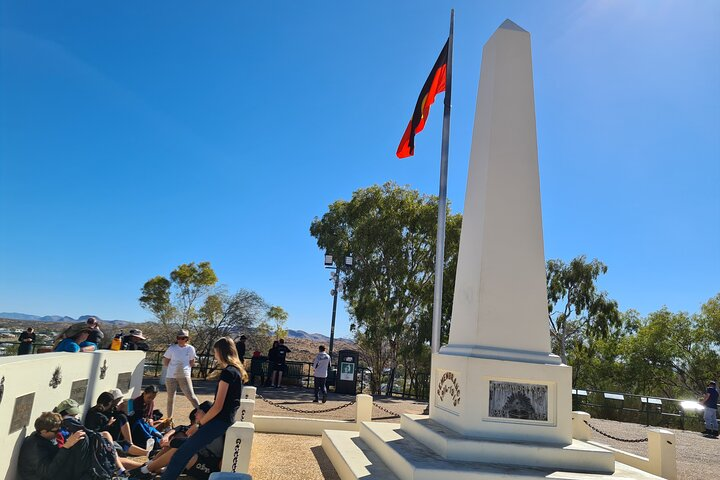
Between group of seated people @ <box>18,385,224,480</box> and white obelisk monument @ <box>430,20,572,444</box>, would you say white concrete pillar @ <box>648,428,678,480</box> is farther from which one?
group of seated people @ <box>18,385,224,480</box>

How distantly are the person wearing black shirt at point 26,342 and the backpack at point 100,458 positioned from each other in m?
10.2

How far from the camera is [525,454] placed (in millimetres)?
5398

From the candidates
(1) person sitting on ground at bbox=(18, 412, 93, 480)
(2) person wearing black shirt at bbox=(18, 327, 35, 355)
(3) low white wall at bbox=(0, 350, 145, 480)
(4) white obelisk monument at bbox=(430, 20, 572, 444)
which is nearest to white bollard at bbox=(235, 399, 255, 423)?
(3) low white wall at bbox=(0, 350, 145, 480)

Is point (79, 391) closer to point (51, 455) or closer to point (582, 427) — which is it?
point (51, 455)

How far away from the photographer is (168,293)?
80.9ft

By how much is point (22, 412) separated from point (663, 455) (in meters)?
8.76

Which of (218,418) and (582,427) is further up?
(218,418)

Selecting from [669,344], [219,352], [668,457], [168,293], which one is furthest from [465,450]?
[669,344]

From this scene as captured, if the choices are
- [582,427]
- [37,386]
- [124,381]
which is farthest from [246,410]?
[582,427]

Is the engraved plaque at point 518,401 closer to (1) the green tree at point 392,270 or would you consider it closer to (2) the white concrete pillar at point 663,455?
(2) the white concrete pillar at point 663,455

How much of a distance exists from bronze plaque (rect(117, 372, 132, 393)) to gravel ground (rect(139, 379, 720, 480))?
137 centimetres

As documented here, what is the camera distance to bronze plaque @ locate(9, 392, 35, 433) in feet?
14.1

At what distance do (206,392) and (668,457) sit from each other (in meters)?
11.0

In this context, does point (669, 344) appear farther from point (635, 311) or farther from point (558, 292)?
point (558, 292)
